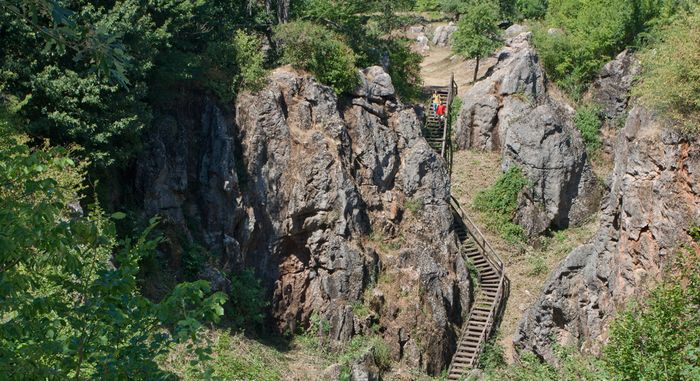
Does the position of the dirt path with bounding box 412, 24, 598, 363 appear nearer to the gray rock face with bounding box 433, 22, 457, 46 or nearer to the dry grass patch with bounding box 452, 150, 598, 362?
the dry grass patch with bounding box 452, 150, 598, 362

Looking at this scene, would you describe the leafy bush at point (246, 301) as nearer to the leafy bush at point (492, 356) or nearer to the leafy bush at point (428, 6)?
the leafy bush at point (492, 356)

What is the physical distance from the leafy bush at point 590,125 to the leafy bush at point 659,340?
1678 cm

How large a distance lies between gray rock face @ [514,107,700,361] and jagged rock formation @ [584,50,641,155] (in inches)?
355

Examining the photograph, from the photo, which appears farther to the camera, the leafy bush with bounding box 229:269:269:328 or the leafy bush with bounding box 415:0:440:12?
the leafy bush with bounding box 415:0:440:12

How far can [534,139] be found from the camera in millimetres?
28156

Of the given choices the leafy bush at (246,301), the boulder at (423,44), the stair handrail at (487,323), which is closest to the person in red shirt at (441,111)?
the stair handrail at (487,323)

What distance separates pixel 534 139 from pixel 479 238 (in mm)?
4203

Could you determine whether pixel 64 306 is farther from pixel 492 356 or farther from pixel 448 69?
pixel 448 69

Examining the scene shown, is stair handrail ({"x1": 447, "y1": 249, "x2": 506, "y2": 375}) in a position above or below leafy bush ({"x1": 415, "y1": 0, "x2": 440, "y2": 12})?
below

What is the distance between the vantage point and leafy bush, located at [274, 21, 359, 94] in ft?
79.9

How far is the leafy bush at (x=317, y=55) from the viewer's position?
24344 mm

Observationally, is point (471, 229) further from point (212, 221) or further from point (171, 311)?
point (171, 311)

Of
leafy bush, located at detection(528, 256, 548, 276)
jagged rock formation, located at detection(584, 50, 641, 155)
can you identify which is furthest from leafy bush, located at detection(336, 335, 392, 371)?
jagged rock formation, located at detection(584, 50, 641, 155)

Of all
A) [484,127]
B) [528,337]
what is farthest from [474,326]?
[484,127]
